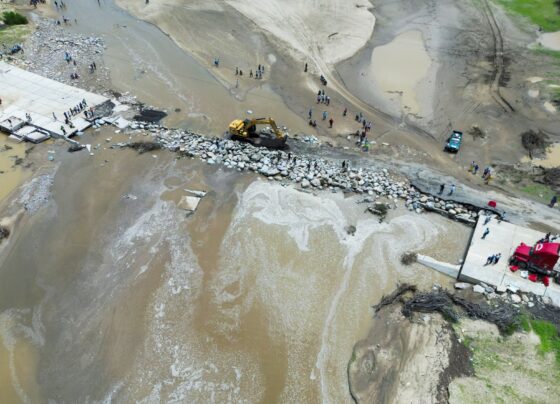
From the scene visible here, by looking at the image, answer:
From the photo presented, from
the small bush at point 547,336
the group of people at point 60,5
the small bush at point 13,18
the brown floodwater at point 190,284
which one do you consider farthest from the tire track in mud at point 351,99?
the small bush at point 13,18

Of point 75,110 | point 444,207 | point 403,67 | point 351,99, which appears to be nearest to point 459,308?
point 444,207

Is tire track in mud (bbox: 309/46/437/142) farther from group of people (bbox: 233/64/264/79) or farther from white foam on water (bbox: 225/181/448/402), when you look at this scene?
white foam on water (bbox: 225/181/448/402)

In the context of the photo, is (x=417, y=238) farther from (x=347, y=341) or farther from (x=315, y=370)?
(x=315, y=370)

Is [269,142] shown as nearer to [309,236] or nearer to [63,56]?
[309,236]

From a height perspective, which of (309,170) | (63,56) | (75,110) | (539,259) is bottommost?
(309,170)

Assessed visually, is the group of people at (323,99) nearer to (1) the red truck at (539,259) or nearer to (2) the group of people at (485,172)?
(2) the group of people at (485,172)

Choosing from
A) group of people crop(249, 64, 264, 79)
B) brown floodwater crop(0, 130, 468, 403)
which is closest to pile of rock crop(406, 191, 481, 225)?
brown floodwater crop(0, 130, 468, 403)
